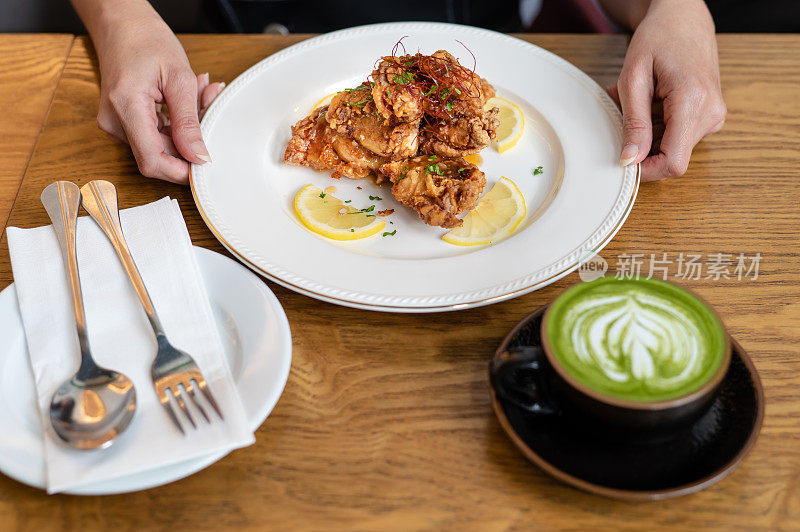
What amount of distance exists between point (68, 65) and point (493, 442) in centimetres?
205

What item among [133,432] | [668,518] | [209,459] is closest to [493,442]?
[668,518]

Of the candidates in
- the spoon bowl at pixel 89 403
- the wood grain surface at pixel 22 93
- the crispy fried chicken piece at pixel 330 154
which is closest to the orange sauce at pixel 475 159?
the crispy fried chicken piece at pixel 330 154

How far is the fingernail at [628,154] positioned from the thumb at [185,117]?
3.76 feet

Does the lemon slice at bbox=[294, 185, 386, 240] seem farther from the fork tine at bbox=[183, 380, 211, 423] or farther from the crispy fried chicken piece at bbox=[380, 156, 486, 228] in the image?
the fork tine at bbox=[183, 380, 211, 423]

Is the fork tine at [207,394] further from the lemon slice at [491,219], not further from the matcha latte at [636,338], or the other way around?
the lemon slice at [491,219]

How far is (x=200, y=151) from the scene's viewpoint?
70.7 inches

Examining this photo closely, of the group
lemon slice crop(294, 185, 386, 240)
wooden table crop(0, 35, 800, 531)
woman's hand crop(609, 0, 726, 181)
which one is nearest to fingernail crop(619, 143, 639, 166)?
woman's hand crop(609, 0, 726, 181)

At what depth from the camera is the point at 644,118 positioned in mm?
1828

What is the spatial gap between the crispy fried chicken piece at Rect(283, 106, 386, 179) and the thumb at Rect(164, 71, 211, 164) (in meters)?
0.26

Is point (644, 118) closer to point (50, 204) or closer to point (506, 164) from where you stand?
point (506, 164)

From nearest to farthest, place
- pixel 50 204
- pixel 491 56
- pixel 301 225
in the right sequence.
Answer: pixel 50 204 → pixel 301 225 → pixel 491 56

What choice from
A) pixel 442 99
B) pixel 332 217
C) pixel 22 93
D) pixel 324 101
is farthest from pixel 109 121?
pixel 442 99

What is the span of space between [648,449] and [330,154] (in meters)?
1.18

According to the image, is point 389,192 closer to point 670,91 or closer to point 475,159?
point 475,159
